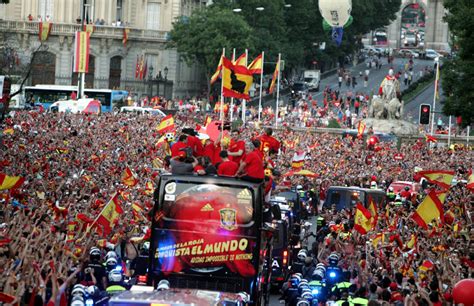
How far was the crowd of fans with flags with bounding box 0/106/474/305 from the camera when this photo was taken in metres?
20.0

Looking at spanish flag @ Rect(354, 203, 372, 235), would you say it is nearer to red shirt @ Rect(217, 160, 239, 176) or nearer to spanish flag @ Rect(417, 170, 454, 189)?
spanish flag @ Rect(417, 170, 454, 189)

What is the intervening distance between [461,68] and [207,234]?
29.3m

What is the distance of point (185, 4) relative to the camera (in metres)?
112

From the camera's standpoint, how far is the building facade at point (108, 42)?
Answer: 103 metres

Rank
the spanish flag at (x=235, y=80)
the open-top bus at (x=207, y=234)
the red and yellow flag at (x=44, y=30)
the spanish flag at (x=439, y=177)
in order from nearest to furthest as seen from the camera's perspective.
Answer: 1. the open-top bus at (x=207, y=234)
2. the spanish flag at (x=439, y=177)
3. the spanish flag at (x=235, y=80)
4. the red and yellow flag at (x=44, y=30)

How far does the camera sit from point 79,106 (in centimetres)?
7812

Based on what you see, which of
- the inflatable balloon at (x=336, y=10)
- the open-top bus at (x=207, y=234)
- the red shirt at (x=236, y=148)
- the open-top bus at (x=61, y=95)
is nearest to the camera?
the open-top bus at (x=207, y=234)

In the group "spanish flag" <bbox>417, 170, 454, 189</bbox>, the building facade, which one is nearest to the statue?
the building facade

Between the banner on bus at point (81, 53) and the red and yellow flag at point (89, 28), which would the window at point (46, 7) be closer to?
the red and yellow flag at point (89, 28)

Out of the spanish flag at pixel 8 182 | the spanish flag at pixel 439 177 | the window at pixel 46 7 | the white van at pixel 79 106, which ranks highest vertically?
the window at pixel 46 7

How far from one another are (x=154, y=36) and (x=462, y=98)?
59.5 m

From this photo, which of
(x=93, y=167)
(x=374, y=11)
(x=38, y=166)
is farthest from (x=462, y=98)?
(x=374, y=11)

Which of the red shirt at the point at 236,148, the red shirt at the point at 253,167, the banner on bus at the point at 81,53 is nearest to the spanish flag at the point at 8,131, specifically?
the red shirt at the point at 236,148

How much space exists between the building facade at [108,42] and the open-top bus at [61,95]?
6.72m
